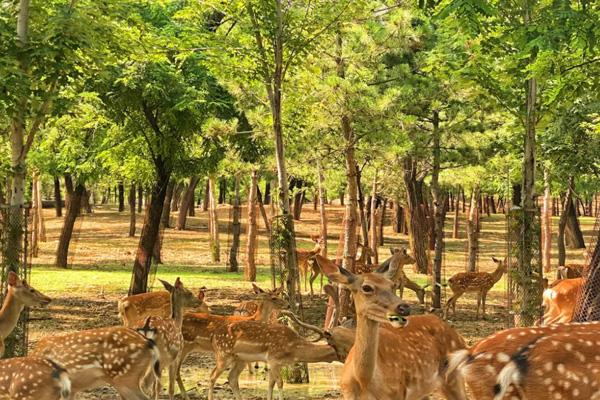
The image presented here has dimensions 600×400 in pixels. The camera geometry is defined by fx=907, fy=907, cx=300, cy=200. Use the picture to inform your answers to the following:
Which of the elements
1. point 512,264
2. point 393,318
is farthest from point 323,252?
point 393,318

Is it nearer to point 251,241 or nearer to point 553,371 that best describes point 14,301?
point 553,371

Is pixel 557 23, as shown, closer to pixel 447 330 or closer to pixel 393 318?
pixel 447 330

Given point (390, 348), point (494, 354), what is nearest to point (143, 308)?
point (390, 348)

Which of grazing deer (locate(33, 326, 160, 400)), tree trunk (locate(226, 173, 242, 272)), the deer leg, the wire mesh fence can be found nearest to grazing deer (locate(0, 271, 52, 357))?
the wire mesh fence

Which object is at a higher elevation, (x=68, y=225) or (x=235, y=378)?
(x=68, y=225)

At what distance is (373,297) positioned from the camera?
22.4 feet

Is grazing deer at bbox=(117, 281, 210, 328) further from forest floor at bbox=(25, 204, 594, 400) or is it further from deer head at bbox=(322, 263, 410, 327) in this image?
deer head at bbox=(322, 263, 410, 327)

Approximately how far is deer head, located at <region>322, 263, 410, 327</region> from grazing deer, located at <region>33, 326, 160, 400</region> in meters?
2.51

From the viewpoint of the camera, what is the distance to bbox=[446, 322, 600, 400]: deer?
17.5 ft

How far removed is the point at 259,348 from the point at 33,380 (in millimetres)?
3642

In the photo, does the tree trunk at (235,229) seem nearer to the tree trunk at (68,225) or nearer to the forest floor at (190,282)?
the forest floor at (190,282)

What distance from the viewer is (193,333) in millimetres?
11289

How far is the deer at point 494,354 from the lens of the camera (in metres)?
5.33

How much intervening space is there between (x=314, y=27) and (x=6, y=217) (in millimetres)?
4679
